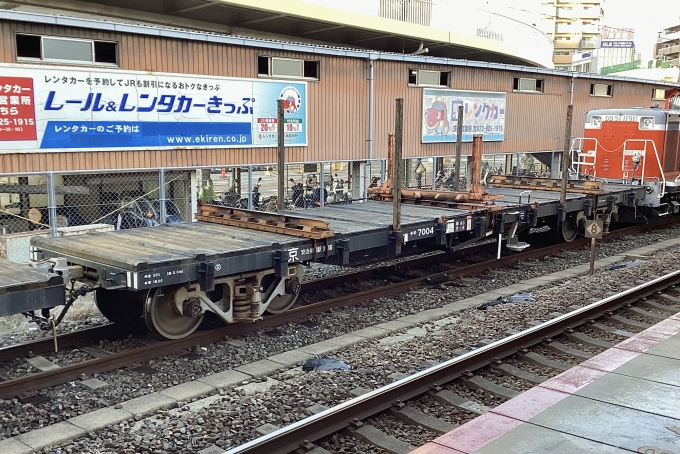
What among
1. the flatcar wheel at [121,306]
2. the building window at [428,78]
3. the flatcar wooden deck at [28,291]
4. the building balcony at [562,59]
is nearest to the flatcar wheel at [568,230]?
the building window at [428,78]

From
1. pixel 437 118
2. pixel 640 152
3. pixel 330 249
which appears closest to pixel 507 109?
pixel 437 118

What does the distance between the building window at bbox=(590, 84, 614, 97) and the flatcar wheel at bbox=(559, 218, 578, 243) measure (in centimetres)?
1370

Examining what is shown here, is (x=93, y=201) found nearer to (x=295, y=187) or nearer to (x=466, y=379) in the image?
(x=295, y=187)

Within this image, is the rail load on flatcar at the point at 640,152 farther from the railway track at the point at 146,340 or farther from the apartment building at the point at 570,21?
the apartment building at the point at 570,21

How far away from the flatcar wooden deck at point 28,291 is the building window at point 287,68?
9874 millimetres

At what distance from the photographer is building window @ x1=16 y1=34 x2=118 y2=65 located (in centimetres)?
1149

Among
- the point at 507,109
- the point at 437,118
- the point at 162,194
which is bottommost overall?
the point at 162,194

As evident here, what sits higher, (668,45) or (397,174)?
(668,45)

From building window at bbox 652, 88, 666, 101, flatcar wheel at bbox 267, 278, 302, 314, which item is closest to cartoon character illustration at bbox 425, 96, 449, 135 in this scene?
flatcar wheel at bbox 267, 278, 302, 314

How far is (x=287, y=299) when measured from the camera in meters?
9.26

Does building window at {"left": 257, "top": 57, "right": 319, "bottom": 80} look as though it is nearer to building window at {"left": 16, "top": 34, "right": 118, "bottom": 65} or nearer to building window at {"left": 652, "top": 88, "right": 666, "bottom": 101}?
building window at {"left": 16, "top": 34, "right": 118, "bottom": 65}

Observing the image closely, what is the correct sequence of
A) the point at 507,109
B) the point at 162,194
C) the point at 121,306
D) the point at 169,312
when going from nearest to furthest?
the point at 169,312 → the point at 121,306 → the point at 162,194 → the point at 507,109

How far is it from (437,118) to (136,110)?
409 inches

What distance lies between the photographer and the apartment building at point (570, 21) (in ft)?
323
